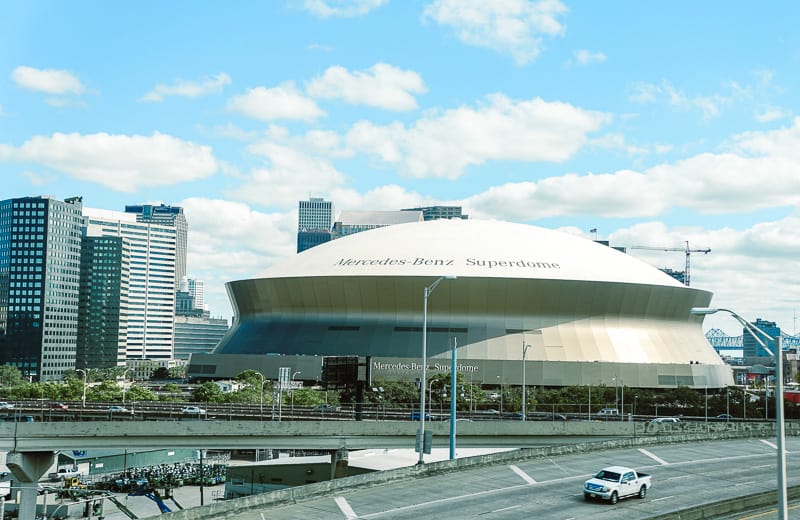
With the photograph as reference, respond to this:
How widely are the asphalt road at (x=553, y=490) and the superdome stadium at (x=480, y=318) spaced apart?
66.6m

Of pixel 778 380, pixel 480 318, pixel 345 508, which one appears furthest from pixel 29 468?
pixel 480 318

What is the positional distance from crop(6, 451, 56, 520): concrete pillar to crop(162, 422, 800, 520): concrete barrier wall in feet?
57.6

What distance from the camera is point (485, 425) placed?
57.5 m

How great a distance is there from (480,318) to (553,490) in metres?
86.1

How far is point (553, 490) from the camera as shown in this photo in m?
41.2

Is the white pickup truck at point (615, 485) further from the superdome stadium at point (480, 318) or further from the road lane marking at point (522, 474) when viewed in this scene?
the superdome stadium at point (480, 318)

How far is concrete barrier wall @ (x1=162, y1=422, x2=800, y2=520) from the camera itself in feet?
114

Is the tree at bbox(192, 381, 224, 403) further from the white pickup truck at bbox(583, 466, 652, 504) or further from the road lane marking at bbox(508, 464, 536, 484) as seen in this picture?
the white pickup truck at bbox(583, 466, 652, 504)

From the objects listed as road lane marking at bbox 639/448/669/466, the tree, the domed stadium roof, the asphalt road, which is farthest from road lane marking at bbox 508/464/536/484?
the domed stadium roof

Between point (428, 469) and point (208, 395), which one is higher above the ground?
point (208, 395)

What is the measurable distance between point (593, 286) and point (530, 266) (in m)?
9.67

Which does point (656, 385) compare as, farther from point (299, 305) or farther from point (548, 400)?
point (299, 305)

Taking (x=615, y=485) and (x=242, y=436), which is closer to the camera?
(x=615, y=485)

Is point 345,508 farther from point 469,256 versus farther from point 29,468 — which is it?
→ point 469,256
